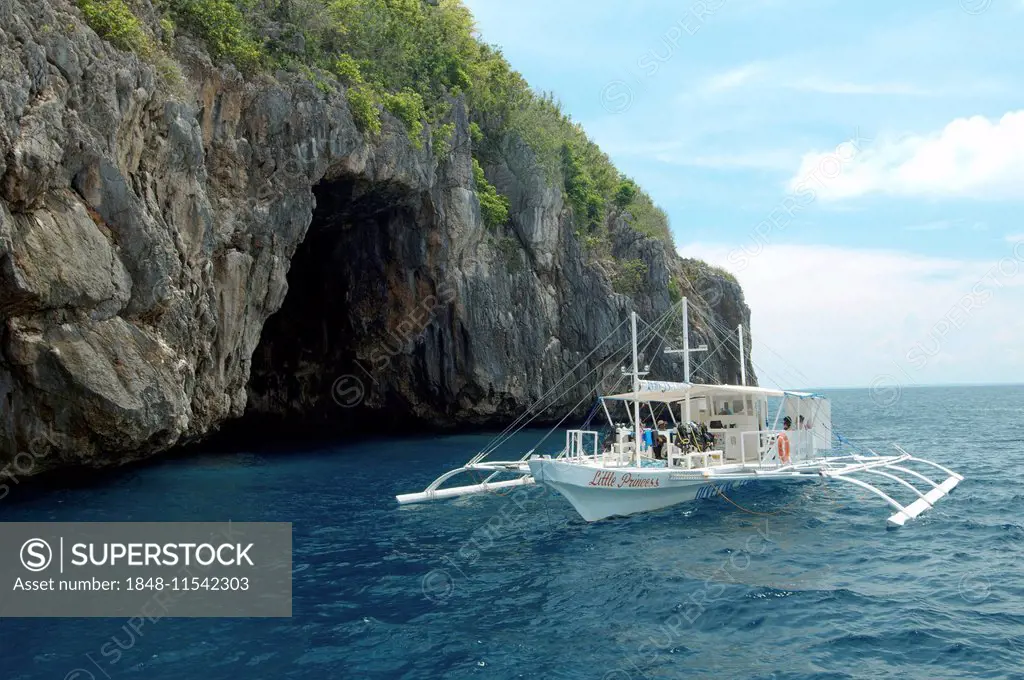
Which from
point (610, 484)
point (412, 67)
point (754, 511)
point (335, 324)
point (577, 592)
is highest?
point (412, 67)

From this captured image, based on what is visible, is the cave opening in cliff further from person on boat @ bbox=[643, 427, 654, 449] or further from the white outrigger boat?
person on boat @ bbox=[643, 427, 654, 449]

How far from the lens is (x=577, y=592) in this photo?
1422 centimetres

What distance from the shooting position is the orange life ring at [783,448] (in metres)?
23.2

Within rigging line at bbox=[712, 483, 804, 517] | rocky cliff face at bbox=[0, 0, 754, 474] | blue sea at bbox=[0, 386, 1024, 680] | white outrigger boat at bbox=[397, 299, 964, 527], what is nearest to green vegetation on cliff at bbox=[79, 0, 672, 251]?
rocky cliff face at bbox=[0, 0, 754, 474]

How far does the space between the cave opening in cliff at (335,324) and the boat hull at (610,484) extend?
18131mm

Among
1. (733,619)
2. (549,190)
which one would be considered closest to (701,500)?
(733,619)

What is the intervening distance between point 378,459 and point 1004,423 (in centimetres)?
5297

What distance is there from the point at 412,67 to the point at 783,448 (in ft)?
83.4

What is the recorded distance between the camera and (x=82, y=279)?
57.8ft

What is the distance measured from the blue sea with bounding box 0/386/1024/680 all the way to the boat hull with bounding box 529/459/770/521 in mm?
469

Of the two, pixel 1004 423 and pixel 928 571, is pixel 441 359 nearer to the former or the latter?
pixel 928 571

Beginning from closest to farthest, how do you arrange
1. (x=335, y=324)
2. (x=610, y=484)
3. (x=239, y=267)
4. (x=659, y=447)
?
(x=610, y=484)
(x=659, y=447)
(x=239, y=267)
(x=335, y=324)

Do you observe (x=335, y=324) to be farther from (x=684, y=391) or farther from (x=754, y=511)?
(x=754, y=511)

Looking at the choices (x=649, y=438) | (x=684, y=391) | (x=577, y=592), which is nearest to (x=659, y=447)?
(x=649, y=438)
